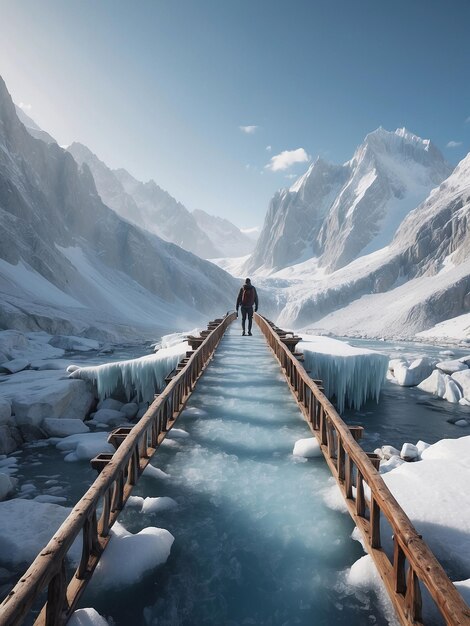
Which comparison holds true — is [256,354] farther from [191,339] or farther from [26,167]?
[26,167]

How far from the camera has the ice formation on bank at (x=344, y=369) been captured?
13297 millimetres

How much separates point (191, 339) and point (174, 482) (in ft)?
23.5

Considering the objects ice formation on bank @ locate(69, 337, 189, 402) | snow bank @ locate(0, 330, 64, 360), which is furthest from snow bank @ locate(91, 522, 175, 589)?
snow bank @ locate(0, 330, 64, 360)

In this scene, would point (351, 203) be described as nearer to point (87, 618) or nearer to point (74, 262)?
point (74, 262)

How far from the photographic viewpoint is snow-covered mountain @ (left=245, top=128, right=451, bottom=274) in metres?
129

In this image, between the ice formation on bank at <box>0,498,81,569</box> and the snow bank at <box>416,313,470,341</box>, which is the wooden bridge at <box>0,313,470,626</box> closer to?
the ice formation on bank at <box>0,498,81,569</box>

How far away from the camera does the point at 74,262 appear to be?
240 feet

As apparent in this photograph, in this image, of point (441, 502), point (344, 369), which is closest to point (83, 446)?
point (441, 502)

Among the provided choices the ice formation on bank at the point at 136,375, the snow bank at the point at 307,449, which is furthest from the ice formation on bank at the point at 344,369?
the snow bank at the point at 307,449

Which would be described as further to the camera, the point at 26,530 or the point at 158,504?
the point at 26,530

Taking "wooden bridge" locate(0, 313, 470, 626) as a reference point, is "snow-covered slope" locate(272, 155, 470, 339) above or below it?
above

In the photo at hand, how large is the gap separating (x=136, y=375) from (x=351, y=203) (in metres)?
140

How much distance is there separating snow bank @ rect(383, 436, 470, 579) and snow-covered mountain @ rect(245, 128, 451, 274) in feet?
406

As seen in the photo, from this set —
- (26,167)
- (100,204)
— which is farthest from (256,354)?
(100,204)
